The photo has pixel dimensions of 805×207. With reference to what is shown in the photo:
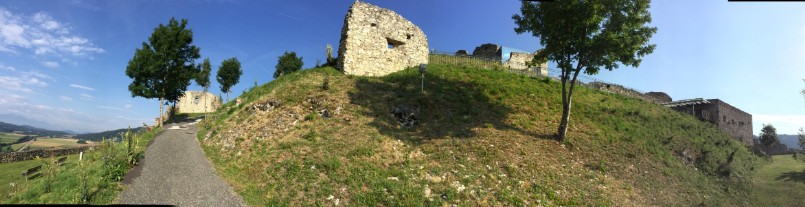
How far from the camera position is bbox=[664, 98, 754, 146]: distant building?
34088 millimetres

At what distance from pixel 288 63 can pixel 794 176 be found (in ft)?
169

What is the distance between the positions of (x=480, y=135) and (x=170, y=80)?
1163 inches

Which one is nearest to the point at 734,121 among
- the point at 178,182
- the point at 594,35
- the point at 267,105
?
the point at 594,35

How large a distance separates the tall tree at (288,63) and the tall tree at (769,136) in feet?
208

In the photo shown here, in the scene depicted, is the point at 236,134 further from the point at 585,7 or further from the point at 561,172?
the point at 585,7

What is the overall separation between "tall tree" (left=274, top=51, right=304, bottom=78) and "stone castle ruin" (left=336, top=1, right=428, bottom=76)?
2306 cm

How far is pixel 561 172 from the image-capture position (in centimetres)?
1519

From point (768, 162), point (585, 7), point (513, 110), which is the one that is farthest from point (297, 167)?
point (768, 162)

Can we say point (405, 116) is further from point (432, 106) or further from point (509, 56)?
point (509, 56)

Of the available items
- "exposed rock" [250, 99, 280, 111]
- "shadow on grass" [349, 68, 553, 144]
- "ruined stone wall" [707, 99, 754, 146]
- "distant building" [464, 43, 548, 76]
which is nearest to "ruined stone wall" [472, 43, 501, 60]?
"distant building" [464, 43, 548, 76]

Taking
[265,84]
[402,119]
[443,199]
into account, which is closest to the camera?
[443,199]

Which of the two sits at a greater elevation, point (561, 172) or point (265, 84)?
point (265, 84)

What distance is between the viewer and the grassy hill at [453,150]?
13120 millimetres

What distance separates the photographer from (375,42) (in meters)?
29.0
